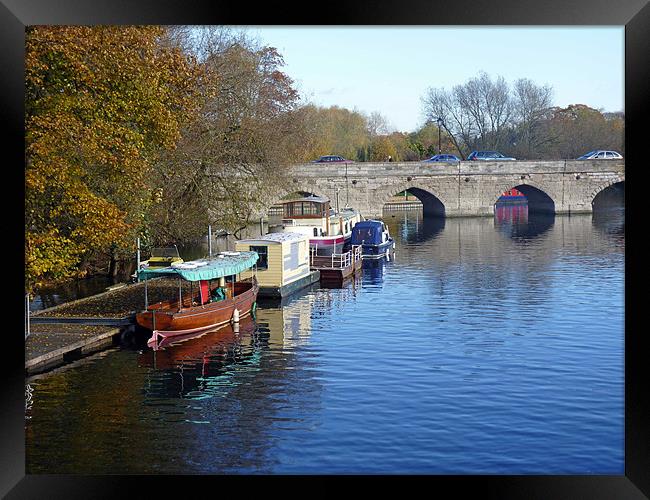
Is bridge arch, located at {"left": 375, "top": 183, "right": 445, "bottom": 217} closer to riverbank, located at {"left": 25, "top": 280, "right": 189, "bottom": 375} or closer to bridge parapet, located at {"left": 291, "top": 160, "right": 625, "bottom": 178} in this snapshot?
bridge parapet, located at {"left": 291, "top": 160, "right": 625, "bottom": 178}

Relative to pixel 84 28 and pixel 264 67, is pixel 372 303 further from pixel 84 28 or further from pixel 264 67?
pixel 264 67

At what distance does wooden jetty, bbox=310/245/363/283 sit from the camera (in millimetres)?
38500

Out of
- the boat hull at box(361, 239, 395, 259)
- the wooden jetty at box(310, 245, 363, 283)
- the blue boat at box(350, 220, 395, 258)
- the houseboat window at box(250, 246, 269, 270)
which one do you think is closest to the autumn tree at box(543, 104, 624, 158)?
the blue boat at box(350, 220, 395, 258)

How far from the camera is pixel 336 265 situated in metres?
40.3

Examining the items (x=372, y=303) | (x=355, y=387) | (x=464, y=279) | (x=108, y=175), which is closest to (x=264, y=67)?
(x=464, y=279)

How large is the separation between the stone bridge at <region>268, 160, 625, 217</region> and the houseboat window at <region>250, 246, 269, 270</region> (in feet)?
118

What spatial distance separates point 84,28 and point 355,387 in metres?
10.4

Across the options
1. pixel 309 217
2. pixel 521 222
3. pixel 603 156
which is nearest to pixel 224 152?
pixel 309 217

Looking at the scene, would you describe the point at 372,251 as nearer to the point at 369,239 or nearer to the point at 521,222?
the point at 369,239

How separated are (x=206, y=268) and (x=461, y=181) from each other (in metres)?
49.9

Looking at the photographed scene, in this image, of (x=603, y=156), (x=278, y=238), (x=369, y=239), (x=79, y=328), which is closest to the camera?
(x=79, y=328)

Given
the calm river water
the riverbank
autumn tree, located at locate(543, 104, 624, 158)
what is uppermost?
autumn tree, located at locate(543, 104, 624, 158)

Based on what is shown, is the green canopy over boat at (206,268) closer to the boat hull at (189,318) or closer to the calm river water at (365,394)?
the boat hull at (189,318)

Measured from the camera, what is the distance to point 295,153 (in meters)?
47.3
